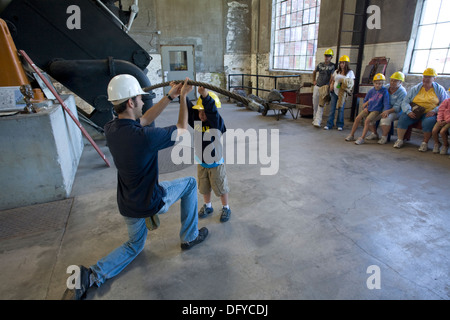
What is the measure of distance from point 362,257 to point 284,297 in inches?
35.3

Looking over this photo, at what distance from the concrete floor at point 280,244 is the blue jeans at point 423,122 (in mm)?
1078

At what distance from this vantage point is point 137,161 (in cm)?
190

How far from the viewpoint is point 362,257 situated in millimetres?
2387

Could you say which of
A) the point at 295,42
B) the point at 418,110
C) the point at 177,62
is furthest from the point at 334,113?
the point at 177,62

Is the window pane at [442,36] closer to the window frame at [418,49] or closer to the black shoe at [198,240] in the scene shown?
the window frame at [418,49]

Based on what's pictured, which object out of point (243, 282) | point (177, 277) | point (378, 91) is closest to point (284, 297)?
point (243, 282)

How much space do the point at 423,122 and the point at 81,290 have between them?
6.02 metres

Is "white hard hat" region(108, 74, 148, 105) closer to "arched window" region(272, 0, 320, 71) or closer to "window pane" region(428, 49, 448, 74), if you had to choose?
"window pane" region(428, 49, 448, 74)

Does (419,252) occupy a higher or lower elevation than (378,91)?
lower

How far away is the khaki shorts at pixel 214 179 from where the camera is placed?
2809 millimetres

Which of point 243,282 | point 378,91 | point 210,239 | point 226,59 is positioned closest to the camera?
point 243,282

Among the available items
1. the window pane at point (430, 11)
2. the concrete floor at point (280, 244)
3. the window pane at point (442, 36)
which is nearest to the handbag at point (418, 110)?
the concrete floor at point (280, 244)

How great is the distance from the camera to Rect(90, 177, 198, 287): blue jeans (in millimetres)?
2133

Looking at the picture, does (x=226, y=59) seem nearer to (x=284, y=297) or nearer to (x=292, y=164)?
(x=292, y=164)
